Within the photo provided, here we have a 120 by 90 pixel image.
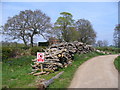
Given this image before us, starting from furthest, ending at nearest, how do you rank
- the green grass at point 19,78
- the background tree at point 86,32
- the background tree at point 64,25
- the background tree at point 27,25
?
the background tree at point 86,32, the background tree at point 64,25, the background tree at point 27,25, the green grass at point 19,78

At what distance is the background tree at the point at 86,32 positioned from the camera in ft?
119

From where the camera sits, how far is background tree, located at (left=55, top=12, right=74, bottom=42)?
98.0ft

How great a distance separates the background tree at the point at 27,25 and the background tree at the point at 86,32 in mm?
13848

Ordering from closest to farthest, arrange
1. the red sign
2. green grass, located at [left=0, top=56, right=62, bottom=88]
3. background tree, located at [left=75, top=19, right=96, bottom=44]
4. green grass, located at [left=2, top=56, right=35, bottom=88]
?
green grass, located at [left=0, top=56, right=62, bottom=88] → green grass, located at [left=2, top=56, right=35, bottom=88] → the red sign → background tree, located at [left=75, top=19, right=96, bottom=44]

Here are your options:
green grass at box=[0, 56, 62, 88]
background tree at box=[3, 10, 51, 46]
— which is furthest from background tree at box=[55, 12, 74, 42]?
green grass at box=[0, 56, 62, 88]

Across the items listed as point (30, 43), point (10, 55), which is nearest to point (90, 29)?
point (30, 43)

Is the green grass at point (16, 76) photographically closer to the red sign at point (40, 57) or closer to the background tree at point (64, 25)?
the red sign at point (40, 57)

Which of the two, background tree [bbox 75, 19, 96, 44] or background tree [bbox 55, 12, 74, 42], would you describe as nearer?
background tree [bbox 55, 12, 74, 42]

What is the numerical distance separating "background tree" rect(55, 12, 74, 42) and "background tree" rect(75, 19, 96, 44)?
673 cm

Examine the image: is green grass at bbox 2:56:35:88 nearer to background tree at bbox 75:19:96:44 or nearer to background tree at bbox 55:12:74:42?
background tree at bbox 55:12:74:42

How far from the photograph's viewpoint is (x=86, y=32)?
36250mm

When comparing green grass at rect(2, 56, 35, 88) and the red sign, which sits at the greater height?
the red sign

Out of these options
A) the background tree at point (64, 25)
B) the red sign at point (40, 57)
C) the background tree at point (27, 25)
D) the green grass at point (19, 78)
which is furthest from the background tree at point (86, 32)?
the red sign at point (40, 57)

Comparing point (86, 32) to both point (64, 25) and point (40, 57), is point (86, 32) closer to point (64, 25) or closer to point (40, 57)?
point (64, 25)
